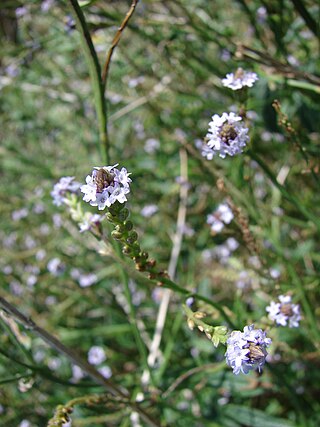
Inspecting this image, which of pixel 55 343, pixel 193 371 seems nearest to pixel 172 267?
pixel 193 371

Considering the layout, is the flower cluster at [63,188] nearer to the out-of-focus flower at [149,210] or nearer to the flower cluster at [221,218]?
the flower cluster at [221,218]

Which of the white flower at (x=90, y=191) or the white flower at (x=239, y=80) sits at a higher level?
the white flower at (x=90, y=191)

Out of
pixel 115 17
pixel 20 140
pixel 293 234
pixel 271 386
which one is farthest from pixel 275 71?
pixel 20 140

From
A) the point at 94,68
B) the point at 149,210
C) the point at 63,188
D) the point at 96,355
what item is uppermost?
the point at 94,68

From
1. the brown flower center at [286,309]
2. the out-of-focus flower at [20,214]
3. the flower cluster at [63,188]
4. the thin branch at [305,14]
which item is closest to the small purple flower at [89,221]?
the flower cluster at [63,188]

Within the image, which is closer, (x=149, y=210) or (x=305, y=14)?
(x=305, y=14)

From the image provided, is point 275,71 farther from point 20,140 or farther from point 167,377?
point 20,140

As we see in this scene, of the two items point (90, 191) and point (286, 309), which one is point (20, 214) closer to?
point (286, 309)
